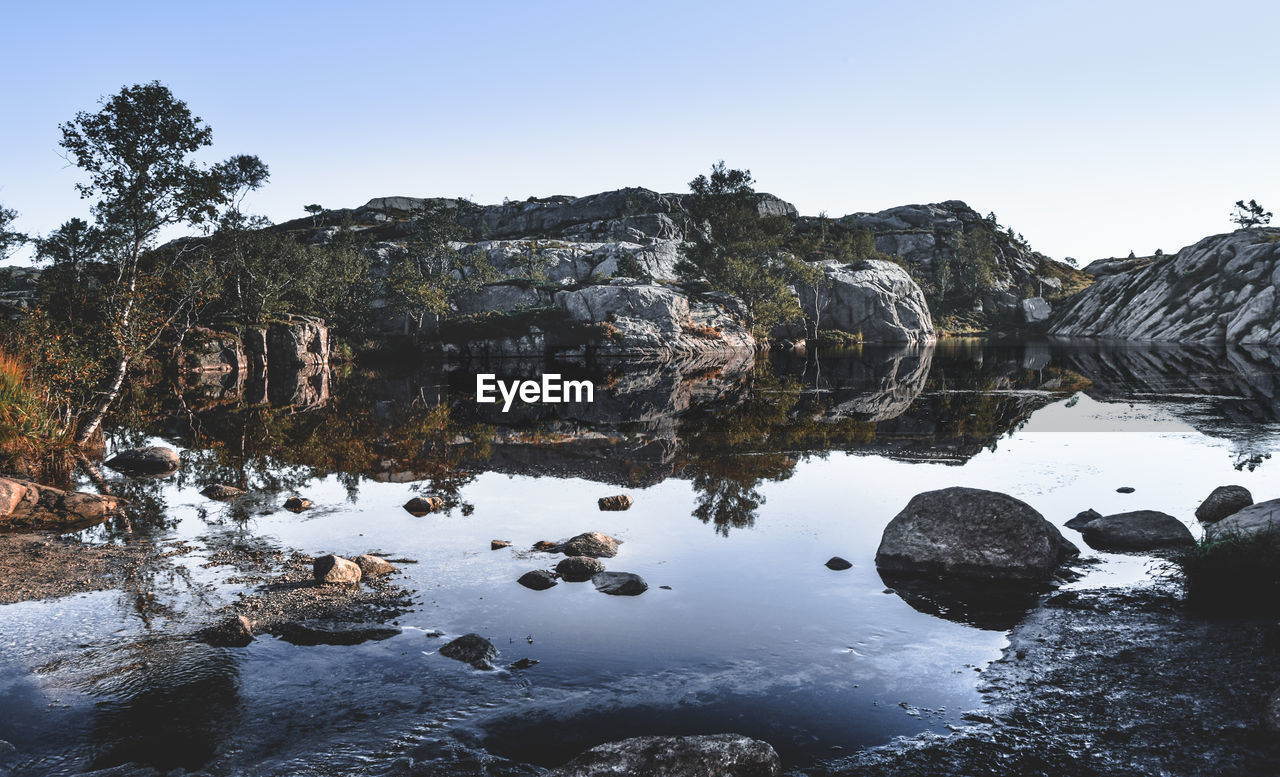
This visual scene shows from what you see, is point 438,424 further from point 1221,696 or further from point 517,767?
point 1221,696

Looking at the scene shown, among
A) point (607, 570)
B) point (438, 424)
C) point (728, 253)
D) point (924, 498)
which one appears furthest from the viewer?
point (728, 253)

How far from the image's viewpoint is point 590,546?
14.0m

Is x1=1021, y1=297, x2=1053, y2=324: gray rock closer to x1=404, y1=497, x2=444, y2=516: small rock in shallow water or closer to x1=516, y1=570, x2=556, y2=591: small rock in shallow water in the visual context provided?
x1=404, y1=497, x2=444, y2=516: small rock in shallow water

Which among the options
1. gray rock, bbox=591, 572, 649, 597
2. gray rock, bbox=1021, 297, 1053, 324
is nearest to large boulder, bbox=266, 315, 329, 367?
gray rock, bbox=591, 572, 649, 597

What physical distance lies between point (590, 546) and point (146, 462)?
14.7 meters

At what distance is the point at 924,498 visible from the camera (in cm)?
1388

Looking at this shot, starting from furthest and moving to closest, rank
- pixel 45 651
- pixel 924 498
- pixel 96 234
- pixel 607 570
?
pixel 96 234 → pixel 924 498 → pixel 607 570 → pixel 45 651

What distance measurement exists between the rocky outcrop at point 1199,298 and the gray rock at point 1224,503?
9311 centimetres

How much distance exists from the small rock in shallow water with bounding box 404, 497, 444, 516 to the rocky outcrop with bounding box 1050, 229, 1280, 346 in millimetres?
103408

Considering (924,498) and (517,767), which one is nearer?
(517,767)

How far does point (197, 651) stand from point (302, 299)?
75.0 metres

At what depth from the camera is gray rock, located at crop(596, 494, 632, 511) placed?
17312 millimetres

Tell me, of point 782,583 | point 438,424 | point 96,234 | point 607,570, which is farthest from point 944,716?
point 96,234

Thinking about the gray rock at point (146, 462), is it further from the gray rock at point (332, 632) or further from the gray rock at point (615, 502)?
the gray rock at point (332, 632)
